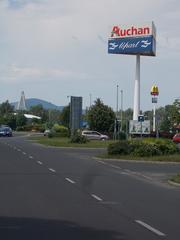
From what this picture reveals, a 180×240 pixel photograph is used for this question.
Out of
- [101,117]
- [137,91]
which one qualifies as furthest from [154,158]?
[101,117]

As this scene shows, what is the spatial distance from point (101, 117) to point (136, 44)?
2132cm

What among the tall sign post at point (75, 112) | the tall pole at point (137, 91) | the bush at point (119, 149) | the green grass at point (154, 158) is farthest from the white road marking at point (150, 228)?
the tall pole at point (137, 91)

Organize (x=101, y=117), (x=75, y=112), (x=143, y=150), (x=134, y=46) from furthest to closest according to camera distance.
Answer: (x=101, y=117), (x=134, y=46), (x=75, y=112), (x=143, y=150)

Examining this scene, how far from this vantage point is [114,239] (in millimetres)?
10398

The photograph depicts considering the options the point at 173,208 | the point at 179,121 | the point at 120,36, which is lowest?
the point at 173,208

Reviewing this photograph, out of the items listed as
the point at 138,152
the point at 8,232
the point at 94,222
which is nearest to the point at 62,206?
the point at 94,222

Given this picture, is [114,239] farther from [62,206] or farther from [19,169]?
[19,169]

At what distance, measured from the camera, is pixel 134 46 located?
261 feet

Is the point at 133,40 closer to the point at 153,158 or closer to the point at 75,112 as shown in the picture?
the point at 75,112

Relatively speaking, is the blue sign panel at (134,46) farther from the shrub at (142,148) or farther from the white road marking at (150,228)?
the white road marking at (150,228)

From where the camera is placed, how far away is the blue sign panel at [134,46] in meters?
78.8

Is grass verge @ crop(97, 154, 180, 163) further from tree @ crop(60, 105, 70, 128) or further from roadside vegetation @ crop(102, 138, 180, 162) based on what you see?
tree @ crop(60, 105, 70, 128)

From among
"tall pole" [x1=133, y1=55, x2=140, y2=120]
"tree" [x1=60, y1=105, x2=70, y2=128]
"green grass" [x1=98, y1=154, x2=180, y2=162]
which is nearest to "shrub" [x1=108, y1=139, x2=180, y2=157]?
"green grass" [x1=98, y1=154, x2=180, y2=162]

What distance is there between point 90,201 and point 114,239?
5.66 m
